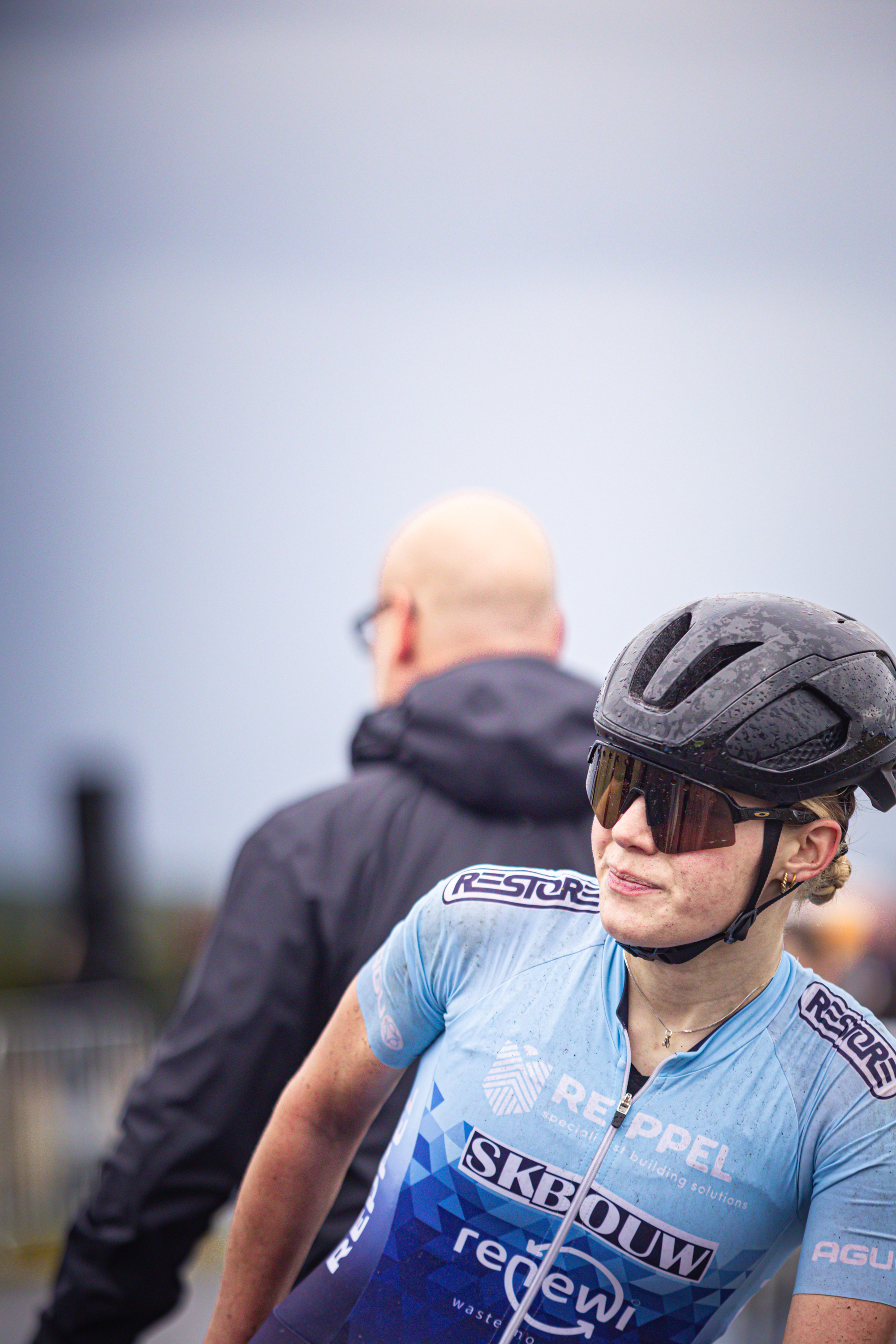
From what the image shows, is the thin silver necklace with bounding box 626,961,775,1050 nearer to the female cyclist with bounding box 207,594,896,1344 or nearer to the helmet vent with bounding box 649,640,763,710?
the female cyclist with bounding box 207,594,896,1344

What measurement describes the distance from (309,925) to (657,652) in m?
1.04

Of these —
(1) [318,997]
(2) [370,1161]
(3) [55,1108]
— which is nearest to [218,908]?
(1) [318,997]

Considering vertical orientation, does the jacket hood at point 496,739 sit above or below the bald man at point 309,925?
above

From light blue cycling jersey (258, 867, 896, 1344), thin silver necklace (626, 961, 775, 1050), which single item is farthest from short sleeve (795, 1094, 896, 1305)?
thin silver necklace (626, 961, 775, 1050)

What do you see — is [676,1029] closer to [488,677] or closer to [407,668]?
[488,677]

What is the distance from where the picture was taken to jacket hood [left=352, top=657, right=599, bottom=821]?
7.74 feet

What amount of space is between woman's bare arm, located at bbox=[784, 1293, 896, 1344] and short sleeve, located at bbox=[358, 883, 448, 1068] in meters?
0.64

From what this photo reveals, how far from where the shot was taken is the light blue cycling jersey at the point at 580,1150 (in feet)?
4.74

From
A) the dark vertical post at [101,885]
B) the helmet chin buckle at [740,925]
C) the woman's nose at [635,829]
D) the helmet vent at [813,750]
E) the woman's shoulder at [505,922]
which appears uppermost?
the helmet vent at [813,750]

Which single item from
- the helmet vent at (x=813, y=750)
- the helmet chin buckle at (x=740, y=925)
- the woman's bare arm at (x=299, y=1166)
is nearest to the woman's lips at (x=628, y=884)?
the helmet chin buckle at (x=740, y=925)

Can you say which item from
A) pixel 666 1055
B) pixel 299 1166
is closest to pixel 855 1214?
pixel 666 1055

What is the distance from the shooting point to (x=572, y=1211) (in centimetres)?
151

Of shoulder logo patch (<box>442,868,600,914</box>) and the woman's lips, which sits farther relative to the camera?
shoulder logo patch (<box>442,868,600,914</box>)

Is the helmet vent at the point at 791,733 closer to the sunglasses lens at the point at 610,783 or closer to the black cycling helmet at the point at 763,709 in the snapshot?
the black cycling helmet at the point at 763,709
